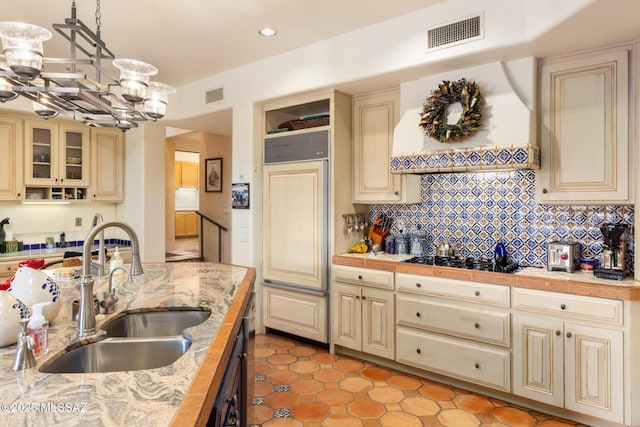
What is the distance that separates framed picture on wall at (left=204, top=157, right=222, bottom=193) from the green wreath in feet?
15.5

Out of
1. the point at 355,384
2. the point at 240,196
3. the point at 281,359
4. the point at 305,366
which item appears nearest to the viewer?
the point at 355,384

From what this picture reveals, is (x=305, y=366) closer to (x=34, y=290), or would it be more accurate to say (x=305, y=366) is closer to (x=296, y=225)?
(x=296, y=225)

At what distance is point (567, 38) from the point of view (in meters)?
2.53

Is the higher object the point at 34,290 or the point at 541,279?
the point at 34,290

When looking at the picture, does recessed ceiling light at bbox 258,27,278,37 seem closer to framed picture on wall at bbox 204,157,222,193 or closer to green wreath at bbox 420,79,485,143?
green wreath at bbox 420,79,485,143

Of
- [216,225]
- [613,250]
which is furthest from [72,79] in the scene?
[216,225]

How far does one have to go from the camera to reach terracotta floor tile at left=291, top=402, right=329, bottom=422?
2.61m

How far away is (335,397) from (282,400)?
0.38m

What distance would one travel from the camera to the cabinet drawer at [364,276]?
3320 millimetres

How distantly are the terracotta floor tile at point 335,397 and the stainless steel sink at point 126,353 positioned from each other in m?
1.59

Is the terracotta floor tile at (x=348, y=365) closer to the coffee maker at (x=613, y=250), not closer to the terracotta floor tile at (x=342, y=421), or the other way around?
→ the terracotta floor tile at (x=342, y=421)

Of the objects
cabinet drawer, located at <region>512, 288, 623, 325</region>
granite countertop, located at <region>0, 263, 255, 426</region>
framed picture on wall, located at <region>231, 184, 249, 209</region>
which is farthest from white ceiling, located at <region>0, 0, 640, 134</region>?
granite countertop, located at <region>0, 263, 255, 426</region>

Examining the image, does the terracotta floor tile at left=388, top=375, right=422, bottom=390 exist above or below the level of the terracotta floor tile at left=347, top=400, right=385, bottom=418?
above

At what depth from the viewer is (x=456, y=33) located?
287cm
